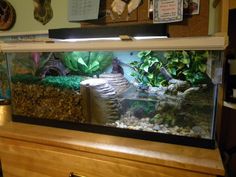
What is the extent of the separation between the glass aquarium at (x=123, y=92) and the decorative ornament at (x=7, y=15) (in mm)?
685

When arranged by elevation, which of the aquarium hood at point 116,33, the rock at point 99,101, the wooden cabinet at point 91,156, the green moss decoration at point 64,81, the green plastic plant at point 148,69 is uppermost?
the aquarium hood at point 116,33

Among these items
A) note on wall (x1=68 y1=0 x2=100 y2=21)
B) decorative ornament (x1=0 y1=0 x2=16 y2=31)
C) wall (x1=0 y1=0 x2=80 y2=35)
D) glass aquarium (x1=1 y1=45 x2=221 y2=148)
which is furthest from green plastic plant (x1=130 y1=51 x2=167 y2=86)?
decorative ornament (x1=0 y1=0 x2=16 y2=31)

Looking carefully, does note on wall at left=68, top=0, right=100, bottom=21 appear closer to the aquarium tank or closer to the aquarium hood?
the aquarium hood

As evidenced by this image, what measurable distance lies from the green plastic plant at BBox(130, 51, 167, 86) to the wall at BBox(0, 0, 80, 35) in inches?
30.5

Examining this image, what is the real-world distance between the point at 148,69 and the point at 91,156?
406 millimetres

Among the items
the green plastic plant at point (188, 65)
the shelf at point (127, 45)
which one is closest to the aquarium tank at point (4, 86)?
the shelf at point (127, 45)

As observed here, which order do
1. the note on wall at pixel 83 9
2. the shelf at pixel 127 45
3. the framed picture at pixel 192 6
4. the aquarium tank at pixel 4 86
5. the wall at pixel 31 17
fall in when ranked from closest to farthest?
1. the shelf at pixel 127 45
2. the framed picture at pixel 192 6
3. the note on wall at pixel 83 9
4. the aquarium tank at pixel 4 86
5. the wall at pixel 31 17

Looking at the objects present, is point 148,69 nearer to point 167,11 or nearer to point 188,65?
point 188,65

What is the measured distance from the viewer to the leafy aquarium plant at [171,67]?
0.80 m

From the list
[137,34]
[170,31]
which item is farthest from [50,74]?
[170,31]

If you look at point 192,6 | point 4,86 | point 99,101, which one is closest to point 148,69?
point 99,101

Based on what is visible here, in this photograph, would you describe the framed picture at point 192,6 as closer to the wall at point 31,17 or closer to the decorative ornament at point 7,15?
the wall at point 31,17

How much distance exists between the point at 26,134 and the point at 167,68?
0.67 meters

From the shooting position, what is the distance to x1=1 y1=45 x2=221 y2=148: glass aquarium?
0.82 metres
